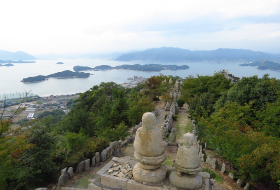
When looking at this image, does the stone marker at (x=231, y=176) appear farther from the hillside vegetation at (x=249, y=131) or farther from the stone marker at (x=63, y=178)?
the stone marker at (x=63, y=178)

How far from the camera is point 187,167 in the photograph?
544cm

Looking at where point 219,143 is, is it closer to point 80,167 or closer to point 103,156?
point 103,156

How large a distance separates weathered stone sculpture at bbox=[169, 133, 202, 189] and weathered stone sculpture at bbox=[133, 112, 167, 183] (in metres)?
0.56

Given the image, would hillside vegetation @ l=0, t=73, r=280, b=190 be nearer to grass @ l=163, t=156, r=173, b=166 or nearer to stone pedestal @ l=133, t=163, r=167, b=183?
grass @ l=163, t=156, r=173, b=166

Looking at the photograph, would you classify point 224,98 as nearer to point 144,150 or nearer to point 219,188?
point 219,188

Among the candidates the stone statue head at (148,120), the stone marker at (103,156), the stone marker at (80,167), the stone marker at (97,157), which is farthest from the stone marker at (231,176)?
the stone marker at (80,167)

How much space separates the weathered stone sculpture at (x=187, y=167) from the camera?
5.45 metres

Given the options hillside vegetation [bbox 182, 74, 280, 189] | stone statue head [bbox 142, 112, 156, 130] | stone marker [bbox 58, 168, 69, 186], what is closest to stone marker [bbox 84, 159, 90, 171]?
stone marker [bbox 58, 168, 69, 186]

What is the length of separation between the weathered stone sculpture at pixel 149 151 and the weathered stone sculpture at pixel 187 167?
56cm

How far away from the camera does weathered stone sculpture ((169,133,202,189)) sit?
5.45 meters

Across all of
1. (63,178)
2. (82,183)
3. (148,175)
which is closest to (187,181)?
(148,175)

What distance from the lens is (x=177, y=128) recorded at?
17000mm

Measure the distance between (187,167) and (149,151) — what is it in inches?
50.5

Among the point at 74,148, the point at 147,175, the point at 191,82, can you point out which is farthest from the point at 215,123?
the point at 191,82
